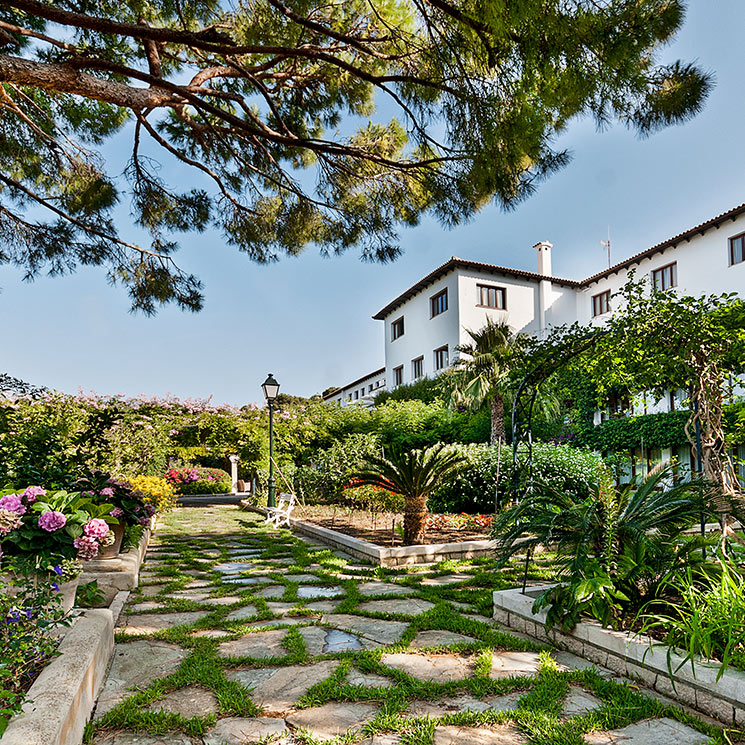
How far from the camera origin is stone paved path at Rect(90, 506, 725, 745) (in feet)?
7.23

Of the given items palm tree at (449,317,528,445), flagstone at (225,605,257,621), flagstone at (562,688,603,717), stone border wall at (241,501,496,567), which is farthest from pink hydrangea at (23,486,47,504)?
palm tree at (449,317,528,445)

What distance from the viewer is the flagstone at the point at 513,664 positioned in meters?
2.81

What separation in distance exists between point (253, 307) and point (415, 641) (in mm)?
16785

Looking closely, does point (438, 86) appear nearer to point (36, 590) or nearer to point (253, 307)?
point (36, 590)

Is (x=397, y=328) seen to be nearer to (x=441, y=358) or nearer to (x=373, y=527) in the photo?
(x=441, y=358)

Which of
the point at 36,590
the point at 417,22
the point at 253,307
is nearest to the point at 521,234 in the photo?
the point at 253,307

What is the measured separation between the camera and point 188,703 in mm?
2486

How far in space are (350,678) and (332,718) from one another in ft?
1.45

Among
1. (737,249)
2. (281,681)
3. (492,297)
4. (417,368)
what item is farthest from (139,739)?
(417,368)

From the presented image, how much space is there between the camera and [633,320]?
14.5 feet

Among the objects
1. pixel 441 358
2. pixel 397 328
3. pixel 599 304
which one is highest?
pixel 599 304

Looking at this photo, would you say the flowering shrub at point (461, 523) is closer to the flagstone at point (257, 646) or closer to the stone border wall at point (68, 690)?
the flagstone at point (257, 646)

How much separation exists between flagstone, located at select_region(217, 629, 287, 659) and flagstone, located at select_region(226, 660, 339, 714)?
0.77 feet

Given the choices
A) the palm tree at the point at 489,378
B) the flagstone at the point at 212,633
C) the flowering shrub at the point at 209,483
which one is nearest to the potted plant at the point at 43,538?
the flagstone at the point at 212,633
